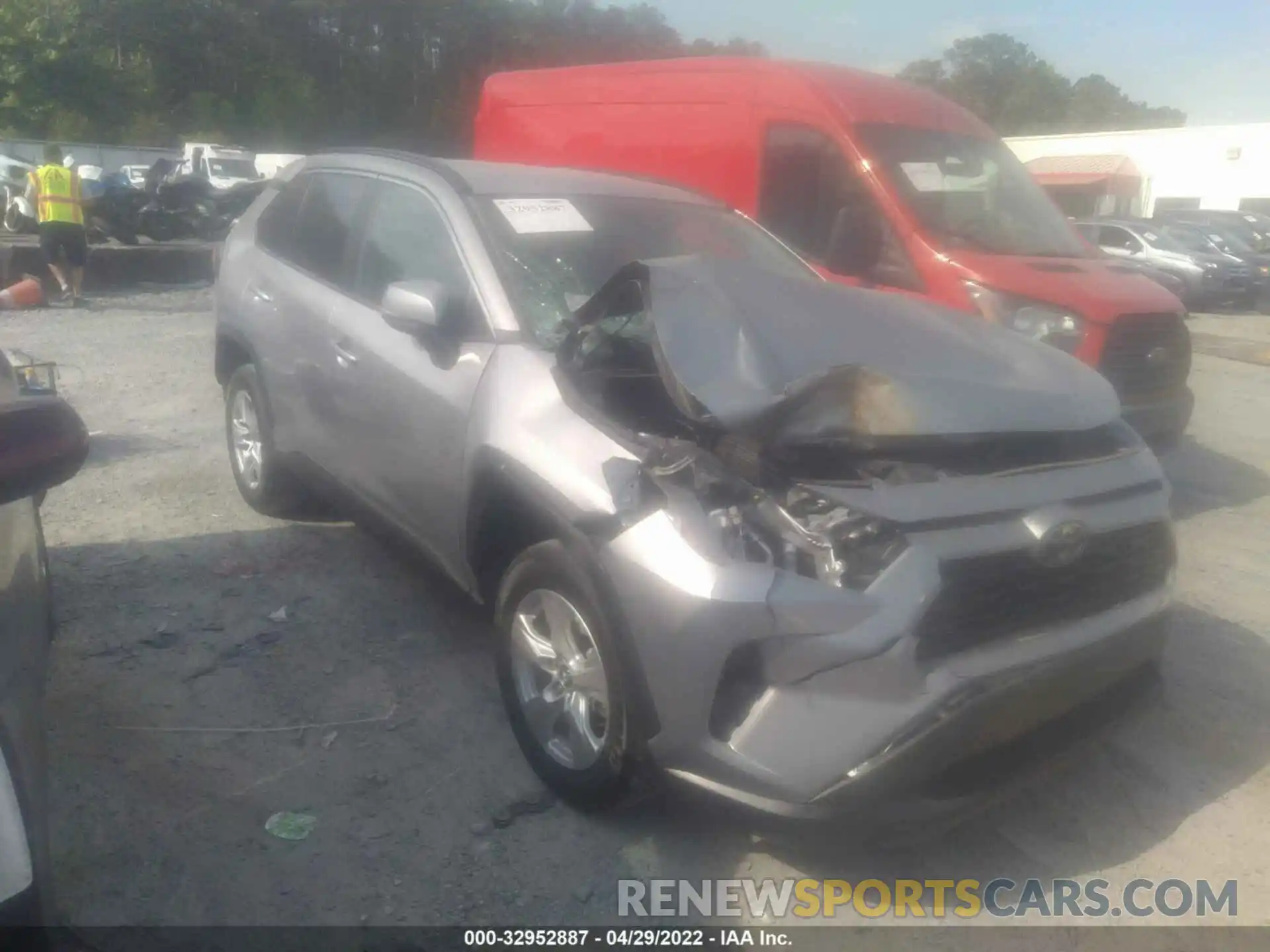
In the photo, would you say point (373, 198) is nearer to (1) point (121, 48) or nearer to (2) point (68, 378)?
(2) point (68, 378)

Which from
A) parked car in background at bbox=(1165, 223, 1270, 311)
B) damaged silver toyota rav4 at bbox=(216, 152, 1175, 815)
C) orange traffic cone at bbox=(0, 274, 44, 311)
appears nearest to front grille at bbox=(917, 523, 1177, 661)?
damaged silver toyota rav4 at bbox=(216, 152, 1175, 815)

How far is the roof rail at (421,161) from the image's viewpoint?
4.28 metres

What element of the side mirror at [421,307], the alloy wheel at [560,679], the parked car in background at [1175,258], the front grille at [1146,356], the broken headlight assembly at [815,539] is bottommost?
the parked car in background at [1175,258]

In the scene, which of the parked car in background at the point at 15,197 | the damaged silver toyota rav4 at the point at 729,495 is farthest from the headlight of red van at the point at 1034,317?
the parked car in background at the point at 15,197

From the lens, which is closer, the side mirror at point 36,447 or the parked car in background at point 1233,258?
the side mirror at point 36,447

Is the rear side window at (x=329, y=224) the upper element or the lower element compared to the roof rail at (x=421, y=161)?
lower

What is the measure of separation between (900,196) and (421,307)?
362 centimetres

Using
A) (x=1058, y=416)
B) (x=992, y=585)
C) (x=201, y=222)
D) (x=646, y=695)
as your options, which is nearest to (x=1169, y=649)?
(x=1058, y=416)

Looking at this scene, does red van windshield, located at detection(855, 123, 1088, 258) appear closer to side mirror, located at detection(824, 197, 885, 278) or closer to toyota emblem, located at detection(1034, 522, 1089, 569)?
side mirror, located at detection(824, 197, 885, 278)

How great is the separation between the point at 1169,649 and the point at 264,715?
3.53 meters

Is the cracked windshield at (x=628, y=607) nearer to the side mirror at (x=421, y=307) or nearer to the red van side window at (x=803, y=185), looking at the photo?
the side mirror at (x=421, y=307)

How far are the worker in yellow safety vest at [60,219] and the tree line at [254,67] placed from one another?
85.1 ft

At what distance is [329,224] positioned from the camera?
4.94 meters

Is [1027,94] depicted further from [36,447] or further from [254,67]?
[36,447]
